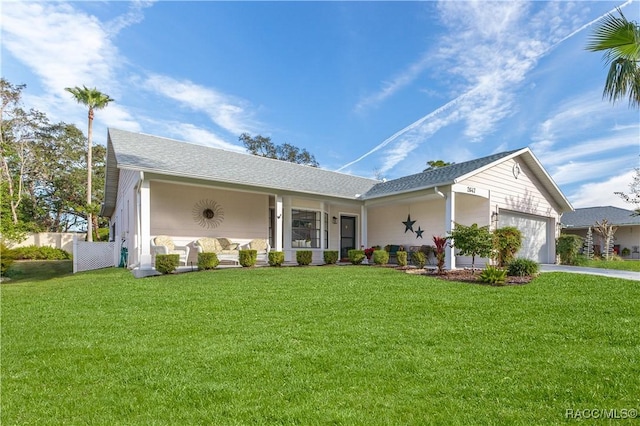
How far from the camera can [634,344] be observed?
388 centimetres

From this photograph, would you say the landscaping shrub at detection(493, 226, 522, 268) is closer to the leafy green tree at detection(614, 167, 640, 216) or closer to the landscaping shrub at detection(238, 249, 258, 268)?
the landscaping shrub at detection(238, 249, 258, 268)

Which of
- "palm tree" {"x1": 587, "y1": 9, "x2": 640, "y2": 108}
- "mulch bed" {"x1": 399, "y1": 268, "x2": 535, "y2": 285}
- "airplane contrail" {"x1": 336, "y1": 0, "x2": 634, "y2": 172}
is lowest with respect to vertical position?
"mulch bed" {"x1": 399, "y1": 268, "x2": 535, "y2": 285}

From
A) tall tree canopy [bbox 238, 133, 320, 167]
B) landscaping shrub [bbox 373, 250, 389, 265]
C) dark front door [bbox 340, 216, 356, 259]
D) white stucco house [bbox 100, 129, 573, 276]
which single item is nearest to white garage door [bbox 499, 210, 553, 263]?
white stucco house [bbox 100, 129, 573, 276]

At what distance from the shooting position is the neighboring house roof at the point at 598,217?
74.5 ft

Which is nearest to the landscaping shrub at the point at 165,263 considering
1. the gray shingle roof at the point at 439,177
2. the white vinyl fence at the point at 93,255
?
the white vinyl fence at the point at 93,255

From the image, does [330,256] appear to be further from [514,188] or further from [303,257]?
[514,188]

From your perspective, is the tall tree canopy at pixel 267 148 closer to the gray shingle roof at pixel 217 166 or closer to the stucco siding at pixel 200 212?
the gray shingle roof at pixel 217 166

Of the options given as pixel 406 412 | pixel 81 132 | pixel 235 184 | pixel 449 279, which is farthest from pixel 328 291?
pixel 81 132

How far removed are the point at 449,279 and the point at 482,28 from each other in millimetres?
8406

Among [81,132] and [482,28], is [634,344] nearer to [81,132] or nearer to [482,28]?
[482,28]

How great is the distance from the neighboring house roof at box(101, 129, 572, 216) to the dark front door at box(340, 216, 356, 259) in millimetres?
1577

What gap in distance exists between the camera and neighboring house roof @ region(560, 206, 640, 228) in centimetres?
2272

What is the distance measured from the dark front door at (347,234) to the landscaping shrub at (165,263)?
8.32m

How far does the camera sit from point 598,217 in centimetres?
2484
